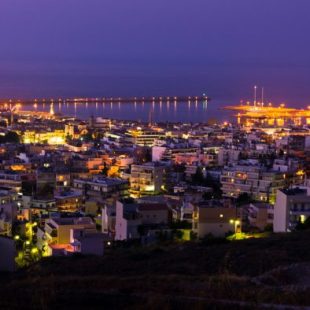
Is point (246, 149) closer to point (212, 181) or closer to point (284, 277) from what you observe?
point (212, 181)

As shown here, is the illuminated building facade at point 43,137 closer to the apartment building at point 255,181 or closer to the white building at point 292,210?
the apartment building at point 255,181

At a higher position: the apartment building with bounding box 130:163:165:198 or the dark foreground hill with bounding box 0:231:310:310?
the dark foreground hill with bounding box 0:231:310:310

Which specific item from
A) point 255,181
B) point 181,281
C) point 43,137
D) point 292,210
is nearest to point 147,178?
point 255,181

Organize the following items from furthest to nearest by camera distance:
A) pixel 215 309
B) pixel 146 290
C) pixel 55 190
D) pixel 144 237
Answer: pixel 55 190, pixel 144 237, pixel 146 290, pixel 215 309

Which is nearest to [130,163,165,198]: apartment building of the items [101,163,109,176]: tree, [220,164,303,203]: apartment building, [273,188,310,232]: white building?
[220,164,303,203]: apartment building

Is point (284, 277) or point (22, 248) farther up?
point (284, 277)

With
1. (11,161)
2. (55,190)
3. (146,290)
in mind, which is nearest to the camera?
(146,290)

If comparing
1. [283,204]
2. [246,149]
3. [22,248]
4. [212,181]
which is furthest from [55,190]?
[246,149]

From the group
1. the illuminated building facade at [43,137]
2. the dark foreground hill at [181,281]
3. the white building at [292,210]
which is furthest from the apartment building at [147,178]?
the illuminated building facade at [43,137]

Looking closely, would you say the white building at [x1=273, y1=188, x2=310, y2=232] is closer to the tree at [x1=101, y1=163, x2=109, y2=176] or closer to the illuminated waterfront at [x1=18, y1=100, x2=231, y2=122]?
the tree at [x1=101, y1=163, x2=109, y2=176]
